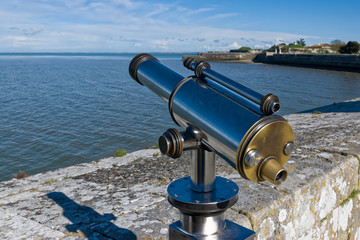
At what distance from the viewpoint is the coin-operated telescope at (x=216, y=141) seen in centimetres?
102

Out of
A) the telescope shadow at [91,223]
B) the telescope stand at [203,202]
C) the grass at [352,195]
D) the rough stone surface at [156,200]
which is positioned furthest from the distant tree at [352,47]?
the telescope stand at [203,202]

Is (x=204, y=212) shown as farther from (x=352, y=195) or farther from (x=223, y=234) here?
(x=352, y=195)

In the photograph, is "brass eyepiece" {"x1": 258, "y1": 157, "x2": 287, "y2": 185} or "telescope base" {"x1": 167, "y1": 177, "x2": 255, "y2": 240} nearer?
"brass eyepiece" {"x1": 258, "y1": 157, "x2": 287, "y2": 185}

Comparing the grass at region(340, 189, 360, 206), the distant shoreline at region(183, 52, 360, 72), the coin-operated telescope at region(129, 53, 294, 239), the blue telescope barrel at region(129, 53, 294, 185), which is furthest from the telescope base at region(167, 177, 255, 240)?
the distant shoreline at region(183, 52, 360, 72)

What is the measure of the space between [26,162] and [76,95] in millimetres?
13291

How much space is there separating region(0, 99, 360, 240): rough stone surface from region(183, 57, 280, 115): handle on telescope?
3.12 feet

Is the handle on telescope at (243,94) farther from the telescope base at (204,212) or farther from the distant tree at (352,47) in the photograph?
the distant tree at (352,47)

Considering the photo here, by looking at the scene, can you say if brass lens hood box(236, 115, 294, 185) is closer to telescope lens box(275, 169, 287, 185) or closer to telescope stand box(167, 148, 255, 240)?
telescope lens box(275, 169, 287, 185)

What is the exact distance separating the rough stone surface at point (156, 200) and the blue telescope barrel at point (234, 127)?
2.82ft

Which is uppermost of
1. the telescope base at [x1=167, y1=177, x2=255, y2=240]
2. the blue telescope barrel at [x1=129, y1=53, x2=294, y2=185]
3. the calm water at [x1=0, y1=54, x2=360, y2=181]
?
the blue telescope barrel at [x1=129, y1=53, x2=294, y2=185]

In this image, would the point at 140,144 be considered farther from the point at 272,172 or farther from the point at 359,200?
the point at 272,172

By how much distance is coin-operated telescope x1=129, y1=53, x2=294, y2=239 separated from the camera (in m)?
1.02

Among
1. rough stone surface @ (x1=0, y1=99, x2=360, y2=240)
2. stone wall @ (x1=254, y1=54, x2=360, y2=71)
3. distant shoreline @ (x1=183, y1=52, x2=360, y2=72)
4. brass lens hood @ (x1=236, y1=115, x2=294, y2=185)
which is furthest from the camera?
distant shoreline @ (x1=183, y1=52, x2=360, y2=72)

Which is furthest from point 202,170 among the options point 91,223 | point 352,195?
point 352,195
